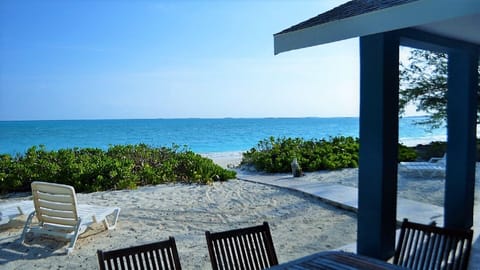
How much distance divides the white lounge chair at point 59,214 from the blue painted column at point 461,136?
4.19 meters

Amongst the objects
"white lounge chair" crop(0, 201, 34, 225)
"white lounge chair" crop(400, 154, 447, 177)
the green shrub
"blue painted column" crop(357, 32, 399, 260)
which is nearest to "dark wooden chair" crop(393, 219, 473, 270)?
"blue painted column" crop(357, 32, 399, 260)

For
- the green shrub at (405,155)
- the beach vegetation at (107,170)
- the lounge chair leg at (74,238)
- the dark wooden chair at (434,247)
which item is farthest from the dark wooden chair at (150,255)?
the green shrub at (405,155)

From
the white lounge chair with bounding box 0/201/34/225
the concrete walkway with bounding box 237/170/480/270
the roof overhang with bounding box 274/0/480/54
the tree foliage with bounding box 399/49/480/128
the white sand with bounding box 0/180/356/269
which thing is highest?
the tree foliage with bounding box 399/49/480/128

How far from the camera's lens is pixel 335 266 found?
181 cm

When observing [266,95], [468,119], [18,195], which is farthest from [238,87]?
[468,119]

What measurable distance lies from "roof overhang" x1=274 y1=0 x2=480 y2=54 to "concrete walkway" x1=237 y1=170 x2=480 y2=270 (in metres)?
2.08

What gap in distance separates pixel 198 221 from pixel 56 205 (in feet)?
6.36

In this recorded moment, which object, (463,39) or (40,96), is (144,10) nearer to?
(463,39)

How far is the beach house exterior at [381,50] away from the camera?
205cm

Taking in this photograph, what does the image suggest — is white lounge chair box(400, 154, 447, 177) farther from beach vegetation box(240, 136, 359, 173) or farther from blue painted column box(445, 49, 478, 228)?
blue painted column box(445, 49, 478, 228)

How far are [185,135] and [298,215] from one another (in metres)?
33.7

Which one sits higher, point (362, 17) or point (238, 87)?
point (238, 87)

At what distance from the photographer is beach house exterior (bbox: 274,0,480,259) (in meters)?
2.05

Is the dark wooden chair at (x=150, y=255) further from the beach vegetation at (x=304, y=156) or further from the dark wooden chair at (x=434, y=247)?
the beach vegetation at (x=304, y=156)
